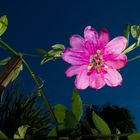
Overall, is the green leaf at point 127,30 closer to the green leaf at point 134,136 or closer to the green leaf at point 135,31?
the green leaf at point 135,31

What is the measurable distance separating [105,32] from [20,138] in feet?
0.39

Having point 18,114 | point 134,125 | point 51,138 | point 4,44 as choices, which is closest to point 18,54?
point 4,44

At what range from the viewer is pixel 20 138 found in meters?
0.33

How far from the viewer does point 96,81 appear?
362 millimetres

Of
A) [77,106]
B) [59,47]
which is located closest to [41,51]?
[59,47]

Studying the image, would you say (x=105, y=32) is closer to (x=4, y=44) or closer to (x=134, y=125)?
(x=4, y=44)

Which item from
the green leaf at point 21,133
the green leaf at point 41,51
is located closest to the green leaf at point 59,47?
the green leaf at point 41,51

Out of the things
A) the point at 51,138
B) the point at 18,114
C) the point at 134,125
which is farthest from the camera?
the point at 134,125

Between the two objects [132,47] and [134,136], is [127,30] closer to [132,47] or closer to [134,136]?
[132,47]

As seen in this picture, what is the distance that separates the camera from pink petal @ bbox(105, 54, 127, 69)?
0.35m

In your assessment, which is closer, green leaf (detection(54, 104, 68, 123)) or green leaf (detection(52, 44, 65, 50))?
green leaf (detection(54, 104, 68, 123))

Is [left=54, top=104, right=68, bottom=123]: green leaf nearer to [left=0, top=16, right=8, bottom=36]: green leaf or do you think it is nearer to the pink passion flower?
the pink passion flower

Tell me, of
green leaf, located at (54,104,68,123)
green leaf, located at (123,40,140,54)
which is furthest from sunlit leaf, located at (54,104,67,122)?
green leaf, located at (123,40,140,54)

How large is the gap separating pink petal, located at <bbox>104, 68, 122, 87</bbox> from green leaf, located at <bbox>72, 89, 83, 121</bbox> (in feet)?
0.13
